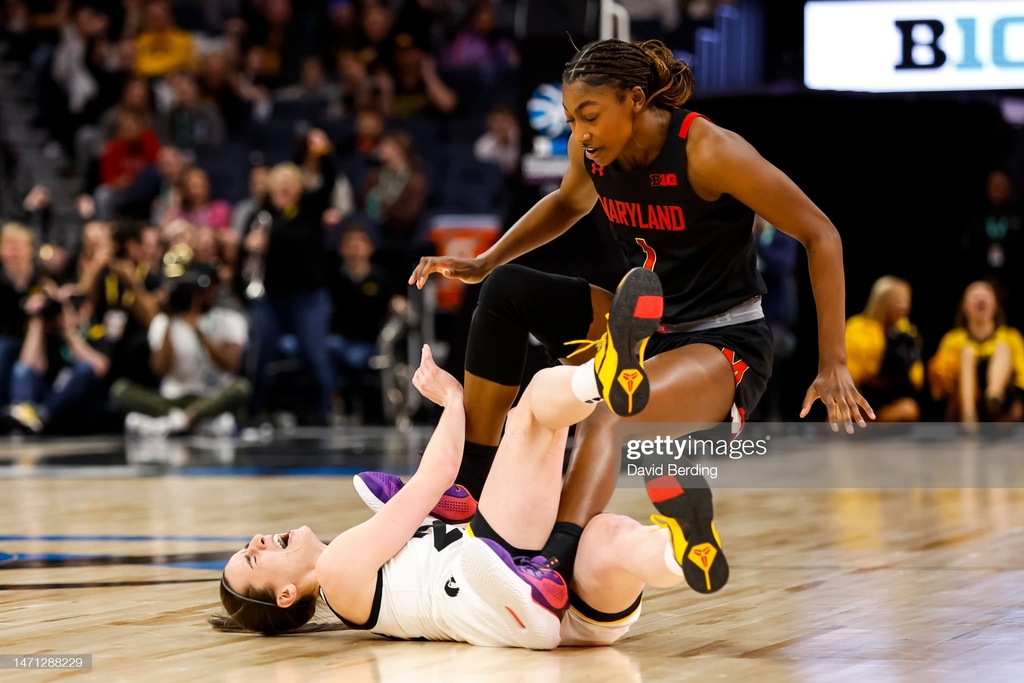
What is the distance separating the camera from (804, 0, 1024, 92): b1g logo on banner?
9094mm

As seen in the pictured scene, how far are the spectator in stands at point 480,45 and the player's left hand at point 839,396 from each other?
33.9 feet

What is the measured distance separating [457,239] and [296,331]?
137 cm

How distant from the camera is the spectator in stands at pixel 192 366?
32.2 ft

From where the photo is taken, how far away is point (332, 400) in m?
10.7

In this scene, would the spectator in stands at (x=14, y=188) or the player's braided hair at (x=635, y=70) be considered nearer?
the player's braided hair at (x=635, y=70)

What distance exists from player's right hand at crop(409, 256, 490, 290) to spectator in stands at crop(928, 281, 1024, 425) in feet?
21.3

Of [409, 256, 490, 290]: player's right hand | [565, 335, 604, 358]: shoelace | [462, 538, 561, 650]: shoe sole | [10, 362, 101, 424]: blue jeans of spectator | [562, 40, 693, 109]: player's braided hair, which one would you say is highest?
[562, 40, 693, 109]: player's braided hair

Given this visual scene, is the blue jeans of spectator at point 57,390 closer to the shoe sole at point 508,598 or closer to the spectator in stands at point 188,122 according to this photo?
the spectator in stands at point 188,122

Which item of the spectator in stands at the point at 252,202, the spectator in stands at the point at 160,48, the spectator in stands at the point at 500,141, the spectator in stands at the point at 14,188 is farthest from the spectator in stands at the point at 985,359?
the spectator in stands at the point at 160,48

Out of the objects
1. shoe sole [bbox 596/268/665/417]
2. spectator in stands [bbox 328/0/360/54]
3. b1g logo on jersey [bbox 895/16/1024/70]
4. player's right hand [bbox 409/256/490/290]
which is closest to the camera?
shoe sole [bbox 596/268/665/417]

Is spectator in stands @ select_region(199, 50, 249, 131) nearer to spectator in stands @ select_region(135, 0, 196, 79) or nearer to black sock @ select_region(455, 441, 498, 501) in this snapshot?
spectator in stands @ select_region(135, 0, 196, 79)

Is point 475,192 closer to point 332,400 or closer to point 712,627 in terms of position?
point 332,400

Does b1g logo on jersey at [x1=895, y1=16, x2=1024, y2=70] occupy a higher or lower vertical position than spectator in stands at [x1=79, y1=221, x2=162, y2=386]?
higher

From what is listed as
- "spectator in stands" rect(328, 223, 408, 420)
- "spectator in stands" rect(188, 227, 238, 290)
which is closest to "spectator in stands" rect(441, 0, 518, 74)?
"spectator in stands" rect(328, 223, 408, 420)
